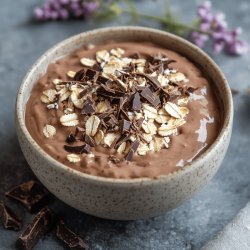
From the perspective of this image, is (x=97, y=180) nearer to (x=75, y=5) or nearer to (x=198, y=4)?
(x=75, y=5)

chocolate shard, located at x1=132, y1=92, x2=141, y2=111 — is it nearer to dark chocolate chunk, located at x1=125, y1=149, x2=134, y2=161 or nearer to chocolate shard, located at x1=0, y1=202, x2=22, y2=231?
dark chocolate chunk, located at x1=125, y1=149, x2=134, y2=161

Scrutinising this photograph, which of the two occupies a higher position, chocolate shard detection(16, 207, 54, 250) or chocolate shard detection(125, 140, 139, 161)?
chocolate shard detection(125, 140, 139, 161)

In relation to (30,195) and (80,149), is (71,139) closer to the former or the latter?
(80,149)

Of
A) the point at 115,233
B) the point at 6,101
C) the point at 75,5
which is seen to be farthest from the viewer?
the point at 75,5

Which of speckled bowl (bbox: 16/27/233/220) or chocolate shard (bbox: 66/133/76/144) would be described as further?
chocolate shard (bbox: 66/133/76/144)

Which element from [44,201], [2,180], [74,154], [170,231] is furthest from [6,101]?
[170,231]

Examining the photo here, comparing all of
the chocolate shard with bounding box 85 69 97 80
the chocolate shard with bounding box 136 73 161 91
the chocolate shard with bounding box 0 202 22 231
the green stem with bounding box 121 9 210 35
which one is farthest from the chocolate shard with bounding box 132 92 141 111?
the green stem with bounding box 121 9 210 35
